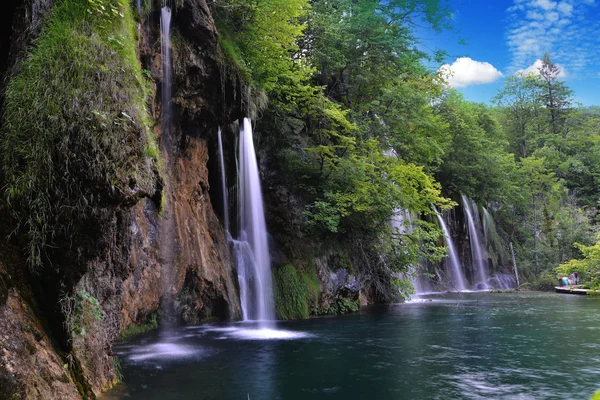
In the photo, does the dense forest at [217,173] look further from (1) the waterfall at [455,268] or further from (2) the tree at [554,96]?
(2) the tree at [554,96]

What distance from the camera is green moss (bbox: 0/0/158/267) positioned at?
4.94m

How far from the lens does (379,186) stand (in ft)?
60.2

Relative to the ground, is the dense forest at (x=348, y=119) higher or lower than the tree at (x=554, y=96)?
lower

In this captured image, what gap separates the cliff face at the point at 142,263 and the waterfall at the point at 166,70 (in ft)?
Result: 0.57

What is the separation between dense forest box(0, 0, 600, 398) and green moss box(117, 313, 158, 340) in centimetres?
13

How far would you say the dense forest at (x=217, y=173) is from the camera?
5023mm

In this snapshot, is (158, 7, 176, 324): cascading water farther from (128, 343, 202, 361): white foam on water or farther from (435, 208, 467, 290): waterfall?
(435, 208, 467, 290): waterfall

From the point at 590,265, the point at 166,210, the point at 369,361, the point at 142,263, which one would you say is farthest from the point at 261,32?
the point at 590,265

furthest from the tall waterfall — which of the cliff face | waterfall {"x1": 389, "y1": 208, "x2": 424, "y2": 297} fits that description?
waterfall {"x1": 389, "y1": 208, "x2": 424, "y2": 297}

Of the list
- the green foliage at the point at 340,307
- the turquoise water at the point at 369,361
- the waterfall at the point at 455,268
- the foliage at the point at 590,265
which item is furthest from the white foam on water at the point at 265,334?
the waterfall at the point at 455,268

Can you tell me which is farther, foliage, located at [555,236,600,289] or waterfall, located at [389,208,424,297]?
foliage, located at [555,236,600,289]

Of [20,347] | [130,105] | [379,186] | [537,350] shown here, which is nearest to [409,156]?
[379,186]

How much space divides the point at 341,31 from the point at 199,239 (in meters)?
12.0

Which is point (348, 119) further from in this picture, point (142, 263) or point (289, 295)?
point (142, 263)
